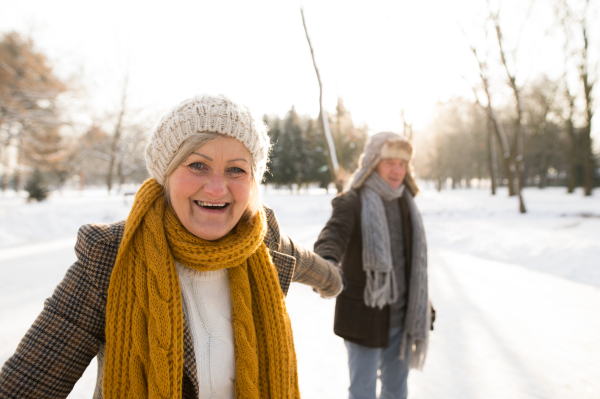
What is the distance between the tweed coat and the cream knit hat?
1.01 feet

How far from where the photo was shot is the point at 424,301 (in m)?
2.44

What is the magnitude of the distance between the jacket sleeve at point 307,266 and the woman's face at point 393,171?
3.35 ft

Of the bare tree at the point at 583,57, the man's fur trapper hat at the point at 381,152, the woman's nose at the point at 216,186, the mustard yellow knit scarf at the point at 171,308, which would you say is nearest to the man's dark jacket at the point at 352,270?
the man's fur trapper hat at the point at 381,152

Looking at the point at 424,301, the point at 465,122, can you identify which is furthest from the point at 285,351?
the point at 465,122

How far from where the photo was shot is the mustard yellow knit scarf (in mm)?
1061

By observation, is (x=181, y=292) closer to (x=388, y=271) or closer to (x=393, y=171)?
(x=388, y=271)

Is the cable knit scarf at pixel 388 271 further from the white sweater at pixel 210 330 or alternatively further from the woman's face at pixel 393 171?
the white sweater at pixel 210 330

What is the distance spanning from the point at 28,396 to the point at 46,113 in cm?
1530

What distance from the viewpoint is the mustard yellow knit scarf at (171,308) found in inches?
41.8

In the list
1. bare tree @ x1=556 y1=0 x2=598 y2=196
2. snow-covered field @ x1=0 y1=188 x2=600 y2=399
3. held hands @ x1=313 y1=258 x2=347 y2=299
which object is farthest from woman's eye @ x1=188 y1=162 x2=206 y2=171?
bare tree @ x1=556 y1=0 x2=598 y2=196

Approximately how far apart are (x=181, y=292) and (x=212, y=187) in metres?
0.41

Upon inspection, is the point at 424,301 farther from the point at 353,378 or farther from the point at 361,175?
the point at 361,175

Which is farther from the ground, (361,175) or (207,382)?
(361,175)

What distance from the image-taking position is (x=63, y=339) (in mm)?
996
